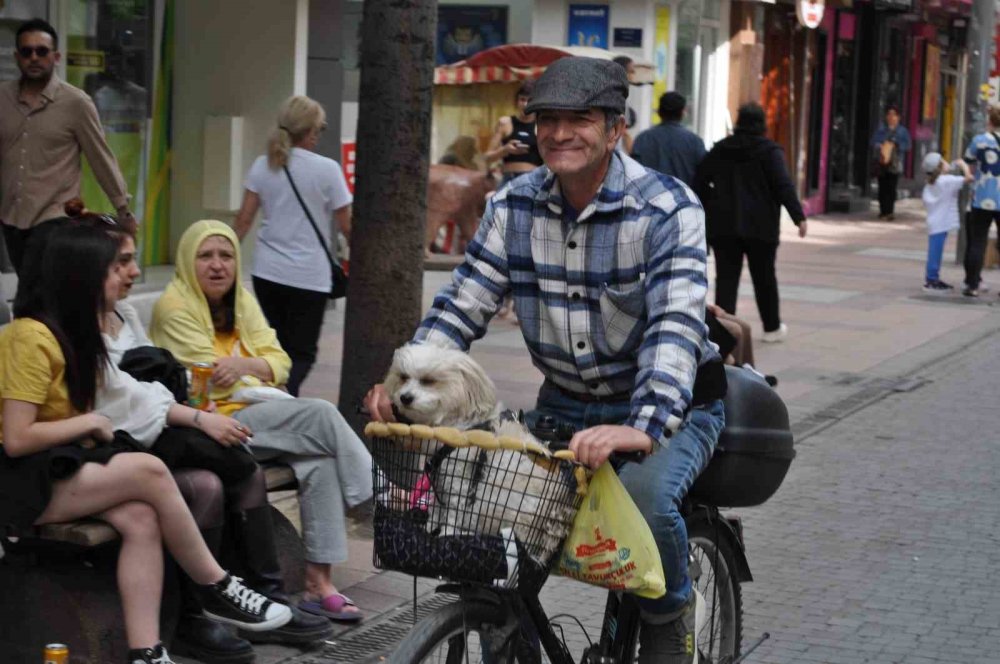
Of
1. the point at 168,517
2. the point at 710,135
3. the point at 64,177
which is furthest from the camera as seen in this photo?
the point at 710,135

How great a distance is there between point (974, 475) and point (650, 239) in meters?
5.42

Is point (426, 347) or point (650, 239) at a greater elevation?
point (650, 239)

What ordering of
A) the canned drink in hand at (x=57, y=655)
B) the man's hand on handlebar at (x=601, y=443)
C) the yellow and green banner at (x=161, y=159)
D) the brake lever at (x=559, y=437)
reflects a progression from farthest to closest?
the yellow and green banner at (x=161, y=159), the canned drink in hand at (x=57, y=655), the brake lever at (x=559, y=437), the man's hand on handlebar at (x=601, y=443)

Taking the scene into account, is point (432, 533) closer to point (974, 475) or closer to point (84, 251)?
point (84, 251)

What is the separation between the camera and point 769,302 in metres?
13.0

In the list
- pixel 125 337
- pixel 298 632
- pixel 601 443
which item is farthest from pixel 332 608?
pixel 601 443

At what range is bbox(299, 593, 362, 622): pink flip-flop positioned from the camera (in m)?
5.66

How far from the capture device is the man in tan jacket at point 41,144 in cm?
839

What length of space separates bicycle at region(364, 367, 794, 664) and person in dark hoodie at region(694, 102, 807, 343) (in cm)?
810

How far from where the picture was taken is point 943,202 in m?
17.6

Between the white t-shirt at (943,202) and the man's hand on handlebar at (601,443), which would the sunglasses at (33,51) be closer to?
the man's hand on handlebar at (601,443)

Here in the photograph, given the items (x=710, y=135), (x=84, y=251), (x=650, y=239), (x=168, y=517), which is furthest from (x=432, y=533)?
(x=710, y=135)

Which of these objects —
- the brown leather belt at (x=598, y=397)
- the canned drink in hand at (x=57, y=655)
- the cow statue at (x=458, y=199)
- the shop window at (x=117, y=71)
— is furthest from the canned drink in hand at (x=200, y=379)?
the cow statue at (x=458, y=199)

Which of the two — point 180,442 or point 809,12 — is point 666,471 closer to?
point 180,442
